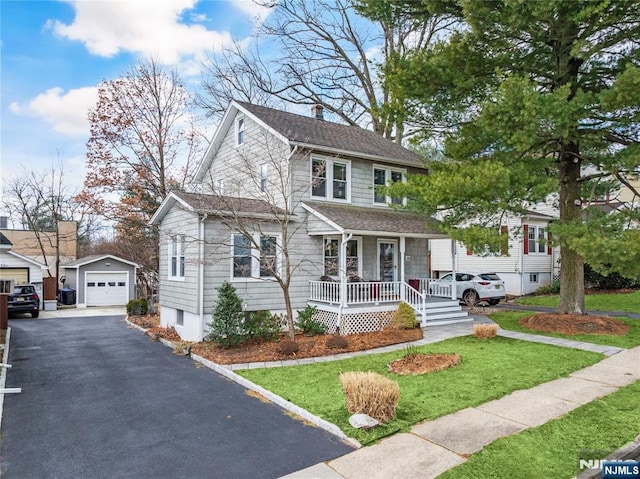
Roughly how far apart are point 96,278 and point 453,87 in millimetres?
22742

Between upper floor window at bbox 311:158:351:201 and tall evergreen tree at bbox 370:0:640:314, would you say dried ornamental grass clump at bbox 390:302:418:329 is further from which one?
upper floor window at bbox 311:158:351:201

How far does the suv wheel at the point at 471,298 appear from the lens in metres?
18.8

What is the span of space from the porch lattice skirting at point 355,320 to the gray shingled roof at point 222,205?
12.0 feet

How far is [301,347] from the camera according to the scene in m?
10.5

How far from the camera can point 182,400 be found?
711cm

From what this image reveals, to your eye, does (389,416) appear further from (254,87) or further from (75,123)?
(254,87)

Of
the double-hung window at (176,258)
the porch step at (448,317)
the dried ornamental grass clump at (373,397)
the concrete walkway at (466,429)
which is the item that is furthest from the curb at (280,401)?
the porch step at (448,317)

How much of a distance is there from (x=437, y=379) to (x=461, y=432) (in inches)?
86.5

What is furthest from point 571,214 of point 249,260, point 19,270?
point 19,270

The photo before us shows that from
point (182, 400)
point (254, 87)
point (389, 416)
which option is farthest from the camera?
point (254, 87)

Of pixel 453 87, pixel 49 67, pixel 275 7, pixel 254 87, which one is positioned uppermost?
pixel 275 7

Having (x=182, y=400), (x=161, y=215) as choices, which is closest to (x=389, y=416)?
(x=182, y=400)

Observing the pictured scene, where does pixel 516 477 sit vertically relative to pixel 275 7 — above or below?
below

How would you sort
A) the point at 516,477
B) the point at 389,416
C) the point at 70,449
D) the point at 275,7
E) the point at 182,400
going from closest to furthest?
the point at 516,477 < the point at 70,449 < the point at 389,416 < the point at 182,400 < the point at 275,7
